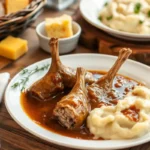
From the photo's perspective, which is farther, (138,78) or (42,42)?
(42,42)

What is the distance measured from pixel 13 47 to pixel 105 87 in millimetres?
805

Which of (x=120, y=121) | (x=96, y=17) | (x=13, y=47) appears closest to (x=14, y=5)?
(x=13, y=47)

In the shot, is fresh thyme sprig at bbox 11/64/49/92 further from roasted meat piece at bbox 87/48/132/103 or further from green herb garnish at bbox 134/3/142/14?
green herb garnish at bbox 134/3/142/14

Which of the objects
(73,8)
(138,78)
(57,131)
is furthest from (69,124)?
(73,8)

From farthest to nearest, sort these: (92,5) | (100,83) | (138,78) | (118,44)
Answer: (92,5), (118,44), (138,78), (100,83)

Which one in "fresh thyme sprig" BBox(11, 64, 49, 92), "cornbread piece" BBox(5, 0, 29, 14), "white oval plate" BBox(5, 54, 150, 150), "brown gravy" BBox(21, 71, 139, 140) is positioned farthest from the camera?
"cornbread piece" BBox(5, 0, 29, 14)

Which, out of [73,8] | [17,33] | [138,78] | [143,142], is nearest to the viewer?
[143,142]

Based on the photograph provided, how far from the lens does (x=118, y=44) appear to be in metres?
2.57

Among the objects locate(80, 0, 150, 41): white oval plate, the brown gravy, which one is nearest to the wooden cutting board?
locate(80, 0, 150, 41): white oval plate

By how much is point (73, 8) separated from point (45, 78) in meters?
1.40

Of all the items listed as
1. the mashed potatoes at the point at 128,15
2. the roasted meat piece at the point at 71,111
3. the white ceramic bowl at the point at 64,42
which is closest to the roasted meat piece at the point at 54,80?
the roasted meat piece at the point at 71,111

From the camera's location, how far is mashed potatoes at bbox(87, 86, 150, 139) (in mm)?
1715

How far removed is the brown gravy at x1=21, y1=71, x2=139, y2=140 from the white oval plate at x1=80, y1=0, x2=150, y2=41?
1.27ft

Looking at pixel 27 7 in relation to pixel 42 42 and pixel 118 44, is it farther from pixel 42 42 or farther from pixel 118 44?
pixel 118 44
